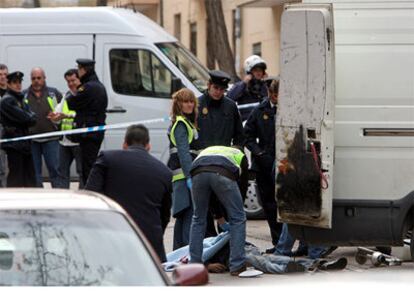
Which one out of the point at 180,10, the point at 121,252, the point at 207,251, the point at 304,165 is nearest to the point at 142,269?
the point at 121,252

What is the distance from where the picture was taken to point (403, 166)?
10.6 m

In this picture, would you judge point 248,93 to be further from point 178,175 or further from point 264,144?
point 178,175

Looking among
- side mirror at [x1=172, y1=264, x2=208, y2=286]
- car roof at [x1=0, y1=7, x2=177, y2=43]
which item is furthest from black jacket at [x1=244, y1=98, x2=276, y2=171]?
side mirror at [x1=172, y1=264, x2=208, y2=286]

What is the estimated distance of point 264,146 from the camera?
1266 cm

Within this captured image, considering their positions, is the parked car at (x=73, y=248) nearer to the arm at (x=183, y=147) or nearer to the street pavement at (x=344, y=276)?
the street pavement at (x=344, y=276)

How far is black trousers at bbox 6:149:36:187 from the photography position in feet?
51.0

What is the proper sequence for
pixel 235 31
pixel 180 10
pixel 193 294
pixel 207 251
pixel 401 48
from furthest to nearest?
pixel 180 10 → pixel 235 31 → pixel 207 251 → pixel 401 48 → pixel 193 294

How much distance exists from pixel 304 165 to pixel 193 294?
6.12 metres

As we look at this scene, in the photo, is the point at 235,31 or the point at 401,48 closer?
the point at 401,48

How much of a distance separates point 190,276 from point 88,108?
30.7 feet

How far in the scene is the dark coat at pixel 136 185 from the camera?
9219 millimetres

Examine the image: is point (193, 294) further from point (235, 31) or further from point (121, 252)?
point (235, 31)

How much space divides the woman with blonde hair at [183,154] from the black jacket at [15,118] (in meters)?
4.03

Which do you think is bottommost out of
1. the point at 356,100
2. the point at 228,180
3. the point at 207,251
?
the point at 207,251
